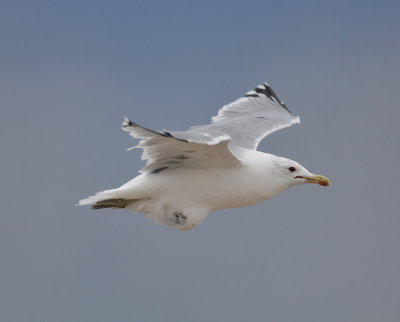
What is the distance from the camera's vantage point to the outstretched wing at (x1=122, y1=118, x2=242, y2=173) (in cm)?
600

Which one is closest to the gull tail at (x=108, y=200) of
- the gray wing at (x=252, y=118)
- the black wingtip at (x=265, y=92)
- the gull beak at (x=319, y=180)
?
the gray wing at (x=252, y=118)

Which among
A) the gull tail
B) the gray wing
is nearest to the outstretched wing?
the gray wing

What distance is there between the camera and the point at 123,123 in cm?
589

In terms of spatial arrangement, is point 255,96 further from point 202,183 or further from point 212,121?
point 202,183

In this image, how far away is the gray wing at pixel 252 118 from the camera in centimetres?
782

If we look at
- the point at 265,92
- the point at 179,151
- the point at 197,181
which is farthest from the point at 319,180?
the point at 265,92

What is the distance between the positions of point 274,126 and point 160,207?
214 centimetres

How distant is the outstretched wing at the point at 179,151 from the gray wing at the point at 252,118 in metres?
0.19

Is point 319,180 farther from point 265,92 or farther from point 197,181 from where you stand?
point 265,92

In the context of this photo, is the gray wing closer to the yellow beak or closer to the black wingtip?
the black wingtip

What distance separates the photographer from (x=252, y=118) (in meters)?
8.66

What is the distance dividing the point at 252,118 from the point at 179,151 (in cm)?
228

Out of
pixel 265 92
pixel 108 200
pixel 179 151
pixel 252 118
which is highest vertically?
pixel 265 92

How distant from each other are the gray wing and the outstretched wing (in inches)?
7.5
